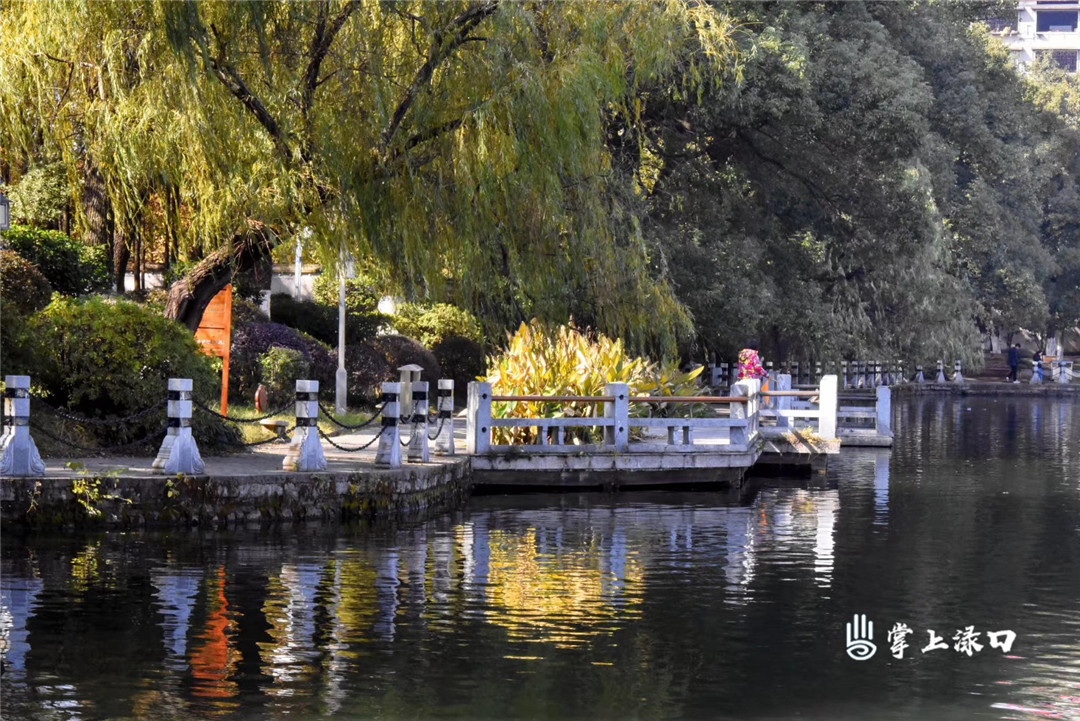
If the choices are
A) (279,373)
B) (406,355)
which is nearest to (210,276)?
(279,373)

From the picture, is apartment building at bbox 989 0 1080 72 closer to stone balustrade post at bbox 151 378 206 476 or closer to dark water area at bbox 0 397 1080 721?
dark water area at bbox 0 397 1080 721

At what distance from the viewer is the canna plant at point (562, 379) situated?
84.4 ft

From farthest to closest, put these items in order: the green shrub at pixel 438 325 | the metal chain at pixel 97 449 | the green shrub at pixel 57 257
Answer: the green shrub at pixel 438 325 → the green shrub at pixel 57 257 → the metal chain at pixel 97 449

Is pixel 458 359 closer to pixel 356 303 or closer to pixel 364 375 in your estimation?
pixel 356 303

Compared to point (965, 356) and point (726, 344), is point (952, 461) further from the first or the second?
point (965, 356)

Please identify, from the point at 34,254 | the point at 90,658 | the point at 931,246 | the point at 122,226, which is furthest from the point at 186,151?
the point at 931,246

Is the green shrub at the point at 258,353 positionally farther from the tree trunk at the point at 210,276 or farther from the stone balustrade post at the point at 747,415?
the stone balustrade post at the point at 747,415

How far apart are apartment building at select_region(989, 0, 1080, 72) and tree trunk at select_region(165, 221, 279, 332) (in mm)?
146246

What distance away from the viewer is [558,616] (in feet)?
46.5

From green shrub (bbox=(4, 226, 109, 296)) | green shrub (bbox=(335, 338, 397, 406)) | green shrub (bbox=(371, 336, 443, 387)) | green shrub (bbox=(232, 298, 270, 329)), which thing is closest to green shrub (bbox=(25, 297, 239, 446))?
green shrub (bbox=(4, 226, 109, 296))

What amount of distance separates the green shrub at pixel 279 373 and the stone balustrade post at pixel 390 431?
32.1 feet

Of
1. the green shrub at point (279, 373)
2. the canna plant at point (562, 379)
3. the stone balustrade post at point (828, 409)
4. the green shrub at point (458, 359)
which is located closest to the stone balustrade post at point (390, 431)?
the canna plant at point (562, 379)

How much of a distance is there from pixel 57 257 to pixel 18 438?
10.5 m

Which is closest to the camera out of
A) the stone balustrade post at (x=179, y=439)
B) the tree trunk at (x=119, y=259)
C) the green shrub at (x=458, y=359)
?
the stone balustrade post at (x=179, y=439)
